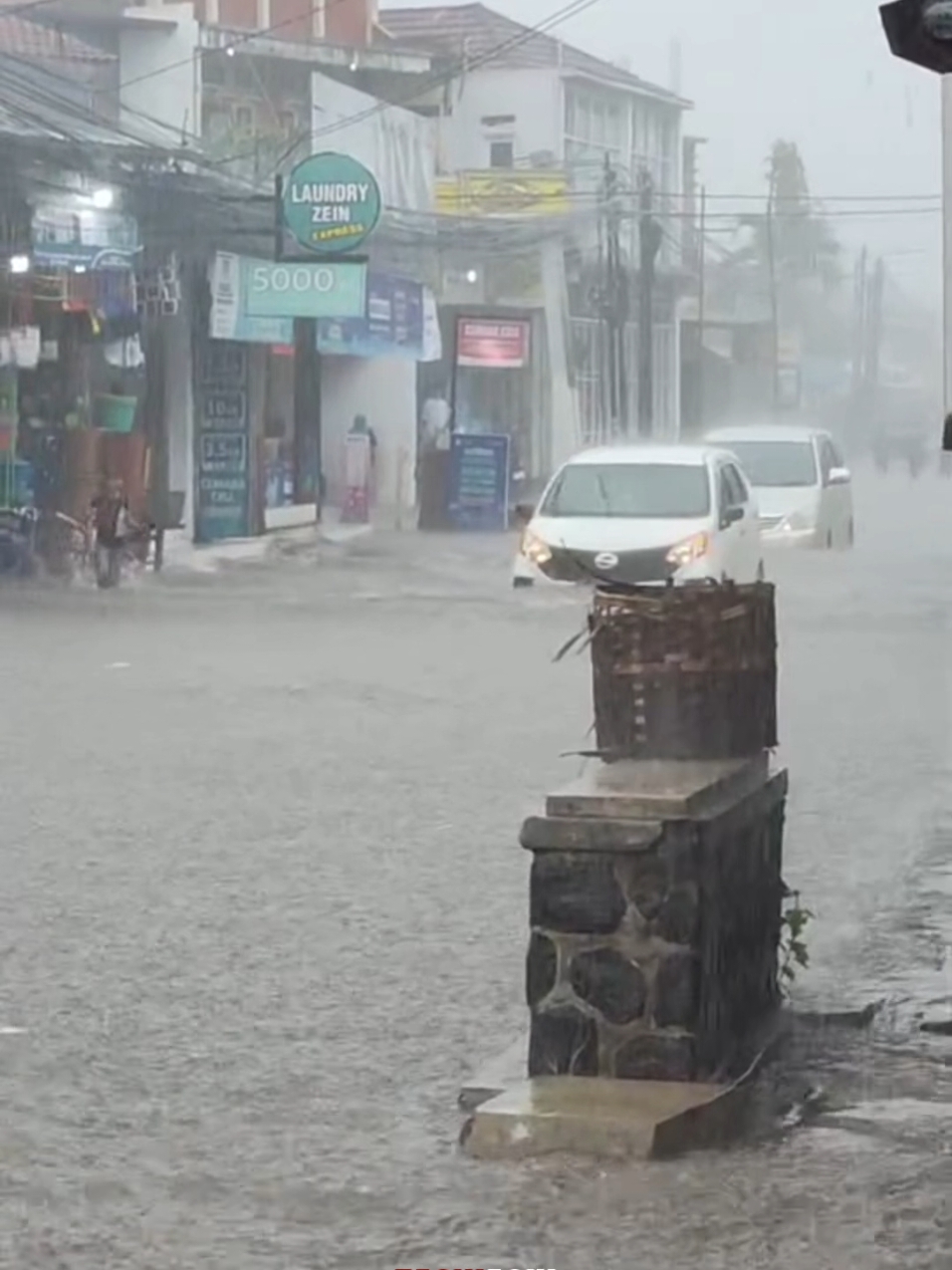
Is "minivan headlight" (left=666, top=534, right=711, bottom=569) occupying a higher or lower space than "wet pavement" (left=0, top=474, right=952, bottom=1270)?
higher

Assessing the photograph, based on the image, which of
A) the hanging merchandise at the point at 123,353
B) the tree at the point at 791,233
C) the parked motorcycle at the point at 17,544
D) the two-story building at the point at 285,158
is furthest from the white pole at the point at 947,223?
the tree at the point at 791,233

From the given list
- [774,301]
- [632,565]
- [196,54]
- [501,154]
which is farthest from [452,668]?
[501,154]

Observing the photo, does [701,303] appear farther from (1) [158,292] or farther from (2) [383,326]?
(1) [158,292]

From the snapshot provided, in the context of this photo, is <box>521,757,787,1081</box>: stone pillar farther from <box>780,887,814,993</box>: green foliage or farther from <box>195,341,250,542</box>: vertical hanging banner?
<box>195,341,250,542</box>: vertical hanging banner

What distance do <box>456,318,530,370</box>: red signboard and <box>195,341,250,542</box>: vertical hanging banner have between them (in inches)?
171

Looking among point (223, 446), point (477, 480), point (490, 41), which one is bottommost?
point (477, 480)

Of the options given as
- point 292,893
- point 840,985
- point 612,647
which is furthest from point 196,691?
point 612,647

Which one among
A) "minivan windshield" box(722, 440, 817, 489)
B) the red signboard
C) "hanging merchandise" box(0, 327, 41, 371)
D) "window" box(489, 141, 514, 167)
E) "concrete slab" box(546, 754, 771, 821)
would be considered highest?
"window" box(489, 141, 514, 167)

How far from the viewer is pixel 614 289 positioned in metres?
31.7

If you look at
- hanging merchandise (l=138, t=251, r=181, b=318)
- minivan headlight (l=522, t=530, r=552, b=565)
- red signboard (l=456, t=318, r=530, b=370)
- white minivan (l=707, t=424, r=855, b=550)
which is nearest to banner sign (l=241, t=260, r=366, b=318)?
hanging merchandise (l=138, t=251, r=181, b=318)

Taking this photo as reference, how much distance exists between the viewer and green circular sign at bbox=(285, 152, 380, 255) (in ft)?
85.2

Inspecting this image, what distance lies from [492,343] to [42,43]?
647cm

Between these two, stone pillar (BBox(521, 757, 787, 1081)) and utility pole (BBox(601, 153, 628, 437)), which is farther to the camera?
utility pole (BBox(601, 153, 628, 437))

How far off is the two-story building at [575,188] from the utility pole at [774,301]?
1098 millimetres
